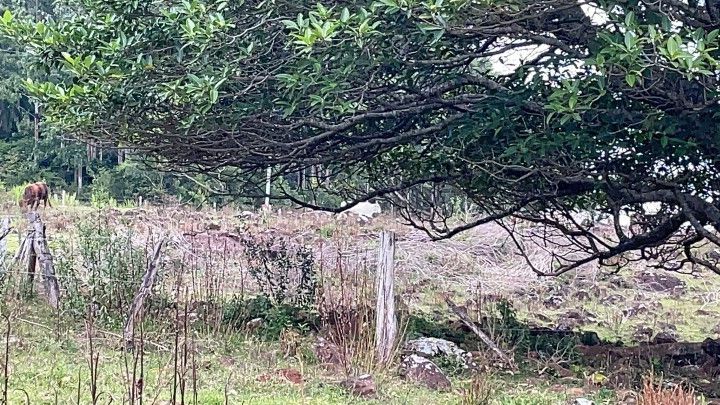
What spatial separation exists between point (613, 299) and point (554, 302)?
1.08 meters

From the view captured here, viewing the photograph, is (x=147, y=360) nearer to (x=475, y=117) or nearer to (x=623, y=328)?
(x=475, y=117)

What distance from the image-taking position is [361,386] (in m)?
5.06

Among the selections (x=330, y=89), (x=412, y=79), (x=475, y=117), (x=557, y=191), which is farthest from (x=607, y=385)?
(x=330, y=89)

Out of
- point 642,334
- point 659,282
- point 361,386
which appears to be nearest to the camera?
point 361,386

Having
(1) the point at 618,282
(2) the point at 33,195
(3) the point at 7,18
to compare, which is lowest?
(1) the point at 618,282

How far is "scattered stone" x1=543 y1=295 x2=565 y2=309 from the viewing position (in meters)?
10.6

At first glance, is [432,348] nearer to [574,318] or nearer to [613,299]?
[574,318]

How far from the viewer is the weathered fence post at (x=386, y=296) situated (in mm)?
5895

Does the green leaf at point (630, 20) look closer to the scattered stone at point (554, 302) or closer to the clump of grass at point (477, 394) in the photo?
the clump of grass at point (477, 394)

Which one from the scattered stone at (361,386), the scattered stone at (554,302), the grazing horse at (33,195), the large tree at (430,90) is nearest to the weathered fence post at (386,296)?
the scattered stone at (361,386)

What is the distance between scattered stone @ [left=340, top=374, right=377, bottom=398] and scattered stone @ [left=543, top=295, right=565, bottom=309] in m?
6.04

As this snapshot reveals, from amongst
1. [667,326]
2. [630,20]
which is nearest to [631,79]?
[630,20]

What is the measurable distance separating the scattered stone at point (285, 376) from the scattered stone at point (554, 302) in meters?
6.05

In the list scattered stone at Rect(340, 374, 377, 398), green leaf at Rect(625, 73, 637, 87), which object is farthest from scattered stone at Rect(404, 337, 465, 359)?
green leaf at Rect(625, 73, 637, 87)
